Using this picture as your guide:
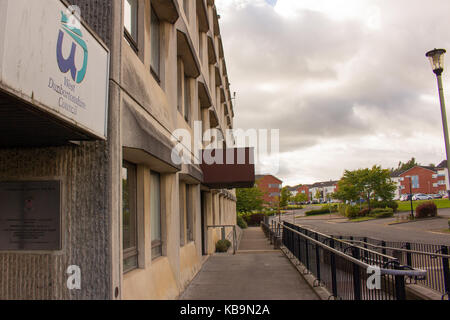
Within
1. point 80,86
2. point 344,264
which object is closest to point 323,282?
point 344,264

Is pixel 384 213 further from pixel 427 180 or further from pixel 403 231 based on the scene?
pixel 427 180

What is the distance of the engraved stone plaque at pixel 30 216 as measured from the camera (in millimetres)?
4121

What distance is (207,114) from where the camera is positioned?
1563 cm

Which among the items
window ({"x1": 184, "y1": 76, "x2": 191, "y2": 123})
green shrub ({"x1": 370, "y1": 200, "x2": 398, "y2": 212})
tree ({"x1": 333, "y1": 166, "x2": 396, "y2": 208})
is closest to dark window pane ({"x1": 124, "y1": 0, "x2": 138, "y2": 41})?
window ({"x1": 184, "y1": 76, "x2": 191, "y2": 123})

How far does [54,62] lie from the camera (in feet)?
9.33

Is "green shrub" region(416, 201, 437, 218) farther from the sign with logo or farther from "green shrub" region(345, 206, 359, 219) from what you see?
the sign with logo

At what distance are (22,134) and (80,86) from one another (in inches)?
31.4

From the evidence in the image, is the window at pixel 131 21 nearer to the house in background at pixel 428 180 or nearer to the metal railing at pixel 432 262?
the metal railing at pixel 432 262

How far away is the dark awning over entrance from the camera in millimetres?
12102

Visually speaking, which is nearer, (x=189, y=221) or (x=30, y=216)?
(x=30, y=216)

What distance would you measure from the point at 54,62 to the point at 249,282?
7391mm

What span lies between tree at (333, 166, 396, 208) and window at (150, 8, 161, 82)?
178ft

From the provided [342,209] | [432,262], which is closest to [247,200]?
[342,209]
